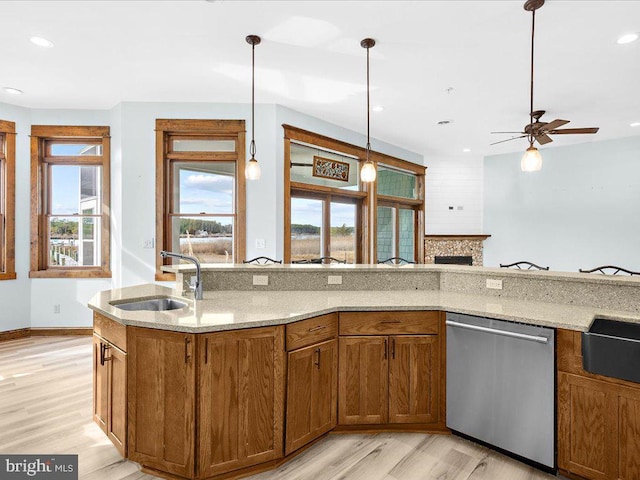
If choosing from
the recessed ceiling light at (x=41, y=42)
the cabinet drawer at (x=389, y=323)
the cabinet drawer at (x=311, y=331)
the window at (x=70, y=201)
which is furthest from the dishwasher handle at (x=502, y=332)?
the window at (x=70, y=201)

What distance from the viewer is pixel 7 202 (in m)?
4.45

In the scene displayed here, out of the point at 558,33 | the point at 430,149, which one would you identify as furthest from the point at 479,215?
the point at 558,33

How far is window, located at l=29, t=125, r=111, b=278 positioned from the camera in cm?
464

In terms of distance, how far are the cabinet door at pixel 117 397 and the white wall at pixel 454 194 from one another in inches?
247

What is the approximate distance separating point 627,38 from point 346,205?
3742 mm

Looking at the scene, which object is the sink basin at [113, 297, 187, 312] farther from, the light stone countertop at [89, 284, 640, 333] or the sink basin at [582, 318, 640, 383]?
the sink basin at [582, 318, 640, 383]

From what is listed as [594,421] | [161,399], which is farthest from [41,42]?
[594,421]

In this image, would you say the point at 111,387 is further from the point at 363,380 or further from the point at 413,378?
the point at 413,378

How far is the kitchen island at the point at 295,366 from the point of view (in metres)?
1.86

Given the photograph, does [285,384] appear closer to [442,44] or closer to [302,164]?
[442,44]

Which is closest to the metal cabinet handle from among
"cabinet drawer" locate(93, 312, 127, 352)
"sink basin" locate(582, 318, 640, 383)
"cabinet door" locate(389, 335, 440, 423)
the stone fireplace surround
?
"cabinet door" locate(389, 335, 440, 423)

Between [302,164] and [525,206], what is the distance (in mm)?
4455

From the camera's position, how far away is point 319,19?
9.22 ft

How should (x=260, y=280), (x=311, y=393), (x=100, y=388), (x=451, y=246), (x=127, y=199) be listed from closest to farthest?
(x=311, y=393)
(x=100, y=388)
(x=260, y=280)
(x=127, y=199)
(x=451, y=246)
